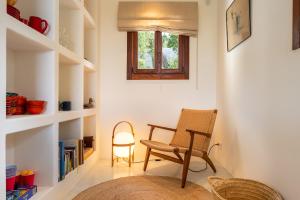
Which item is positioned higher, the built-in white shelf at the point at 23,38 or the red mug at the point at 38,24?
the red mug at the point at 38,24

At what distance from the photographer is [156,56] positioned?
11.0ft

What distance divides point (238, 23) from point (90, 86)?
1940mm

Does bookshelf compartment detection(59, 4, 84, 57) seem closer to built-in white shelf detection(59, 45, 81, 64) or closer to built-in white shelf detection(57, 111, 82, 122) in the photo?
built-in white shelf detection(59, 45, 81, 64)

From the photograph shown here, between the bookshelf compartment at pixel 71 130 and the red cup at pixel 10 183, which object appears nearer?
the red cup at pixel 10 183

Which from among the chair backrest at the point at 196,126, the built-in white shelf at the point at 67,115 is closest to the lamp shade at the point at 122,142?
the chair backrest at the point at 196,126

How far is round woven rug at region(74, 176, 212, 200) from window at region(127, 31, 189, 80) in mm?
1497

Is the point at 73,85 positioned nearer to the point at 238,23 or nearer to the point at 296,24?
the point at 238,23

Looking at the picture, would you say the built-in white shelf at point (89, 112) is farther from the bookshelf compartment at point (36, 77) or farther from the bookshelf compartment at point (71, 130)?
the bookshelf compartment at point (36, 77)

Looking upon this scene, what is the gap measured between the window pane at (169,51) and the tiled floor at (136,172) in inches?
54.6

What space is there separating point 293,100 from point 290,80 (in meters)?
0.13

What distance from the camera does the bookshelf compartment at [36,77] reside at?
5.89 feet

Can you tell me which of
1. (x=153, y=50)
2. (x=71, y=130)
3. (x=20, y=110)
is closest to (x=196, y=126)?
(x=153, y=50)

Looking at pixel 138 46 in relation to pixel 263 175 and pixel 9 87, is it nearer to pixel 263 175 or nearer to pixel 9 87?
pixel 9 87

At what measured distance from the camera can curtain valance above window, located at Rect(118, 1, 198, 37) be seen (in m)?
3.24
